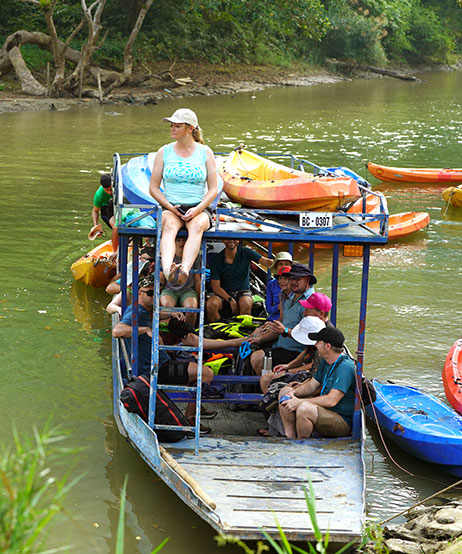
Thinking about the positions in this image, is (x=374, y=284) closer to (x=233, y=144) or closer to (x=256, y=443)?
(x=256, y=443)

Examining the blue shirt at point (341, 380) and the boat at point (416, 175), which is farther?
the boat at point (416, 175)

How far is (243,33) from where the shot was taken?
49188 millimetres

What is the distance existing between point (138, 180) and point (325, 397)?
460 cm

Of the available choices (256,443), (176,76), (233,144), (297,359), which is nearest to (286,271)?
(297,359)

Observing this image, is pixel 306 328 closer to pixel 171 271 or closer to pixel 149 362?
pixel 171 271

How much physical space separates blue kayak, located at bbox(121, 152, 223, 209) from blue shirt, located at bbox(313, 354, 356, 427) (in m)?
3.13

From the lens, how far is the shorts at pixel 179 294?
9.26 meters

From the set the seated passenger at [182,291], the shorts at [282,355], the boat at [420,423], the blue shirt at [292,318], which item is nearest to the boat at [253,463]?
the shorts at [282,355]

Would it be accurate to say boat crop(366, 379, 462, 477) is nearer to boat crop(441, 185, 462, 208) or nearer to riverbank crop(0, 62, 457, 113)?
boat crop(441, 185, 462, 208)

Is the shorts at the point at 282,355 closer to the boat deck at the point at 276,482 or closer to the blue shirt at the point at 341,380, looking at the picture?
the blue shirt at the point at 341,380

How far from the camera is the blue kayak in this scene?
1033 cm

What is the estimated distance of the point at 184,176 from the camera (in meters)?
8.01

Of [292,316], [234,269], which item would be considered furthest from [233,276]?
[292,316]

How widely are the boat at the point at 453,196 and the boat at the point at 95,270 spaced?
32.3 ft
